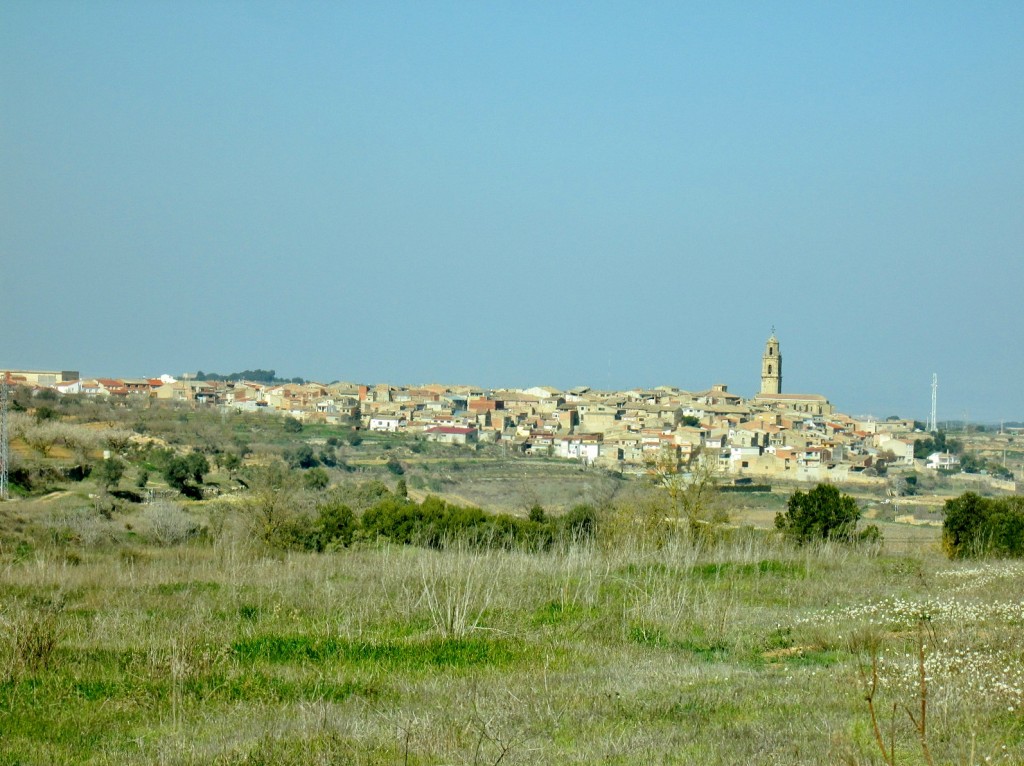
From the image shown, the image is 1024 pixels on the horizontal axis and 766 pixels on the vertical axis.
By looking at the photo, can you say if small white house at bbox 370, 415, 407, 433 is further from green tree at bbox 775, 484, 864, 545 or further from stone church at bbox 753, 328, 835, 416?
green tree at bbox 775, 484, 864, 545

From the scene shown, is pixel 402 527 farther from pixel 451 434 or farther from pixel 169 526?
pixel 451 434

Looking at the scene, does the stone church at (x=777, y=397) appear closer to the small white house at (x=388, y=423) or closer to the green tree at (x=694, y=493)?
the small white house at (x=388, y=423)

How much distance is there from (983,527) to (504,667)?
489 inches

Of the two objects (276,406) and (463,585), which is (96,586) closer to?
(463,585)

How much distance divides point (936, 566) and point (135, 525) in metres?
17.2

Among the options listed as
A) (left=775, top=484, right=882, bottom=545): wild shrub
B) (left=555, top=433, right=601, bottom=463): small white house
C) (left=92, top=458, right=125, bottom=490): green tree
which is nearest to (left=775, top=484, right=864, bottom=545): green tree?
(left=775, top=484, right=882, bottom=545): wild shrub

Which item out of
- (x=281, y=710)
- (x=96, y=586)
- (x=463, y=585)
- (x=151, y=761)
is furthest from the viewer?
(x=96, y=586)

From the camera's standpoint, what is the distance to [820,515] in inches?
730

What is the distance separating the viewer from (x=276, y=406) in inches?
3258

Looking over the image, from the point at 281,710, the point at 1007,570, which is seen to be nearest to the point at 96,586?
the point at 281,710

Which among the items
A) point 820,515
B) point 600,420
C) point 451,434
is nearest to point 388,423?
point 451,434

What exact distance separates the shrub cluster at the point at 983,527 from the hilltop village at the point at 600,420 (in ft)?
125

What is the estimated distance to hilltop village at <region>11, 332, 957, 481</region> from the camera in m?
66.9

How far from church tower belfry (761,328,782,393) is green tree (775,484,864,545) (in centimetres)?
10094
